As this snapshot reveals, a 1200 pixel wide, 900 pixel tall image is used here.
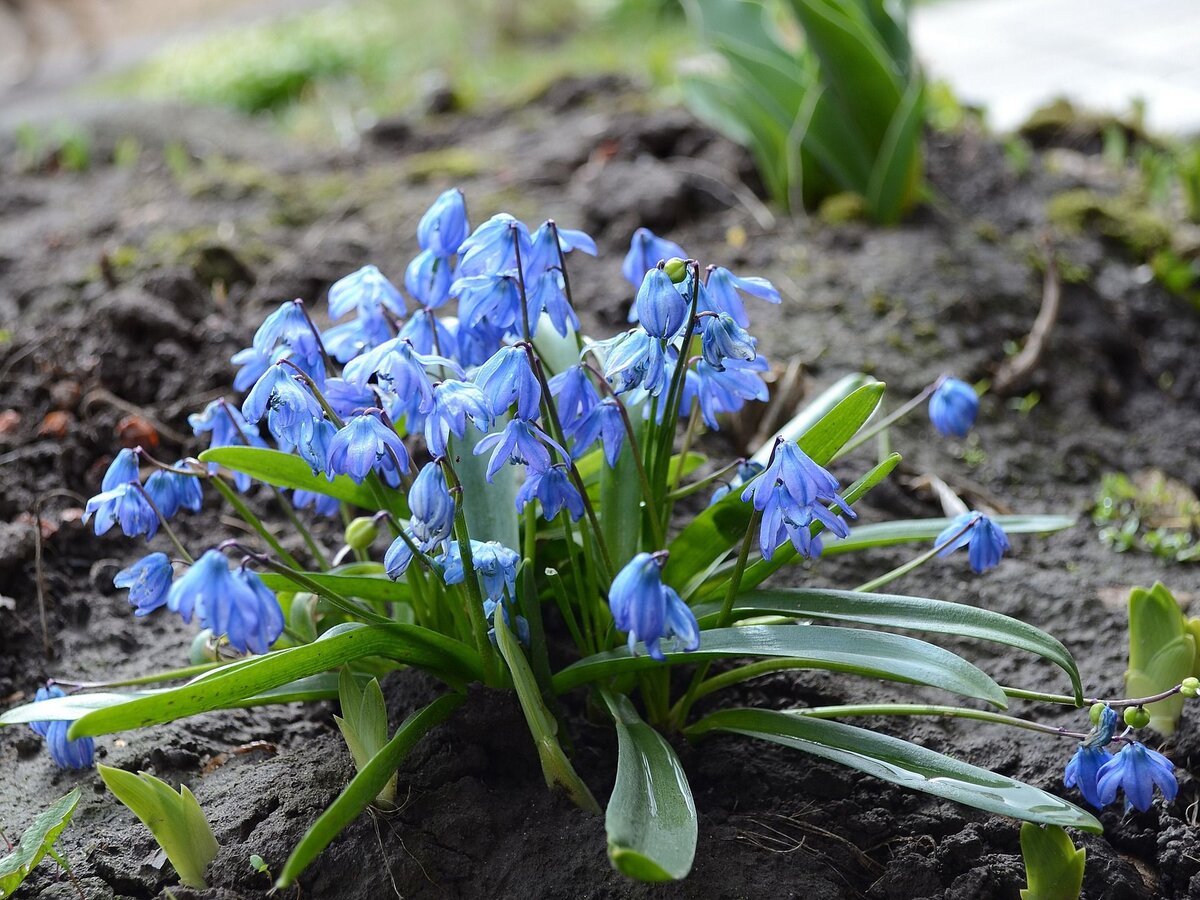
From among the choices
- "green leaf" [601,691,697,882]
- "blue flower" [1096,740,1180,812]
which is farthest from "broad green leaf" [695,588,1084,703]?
"green leaf" [601,691,697,882]

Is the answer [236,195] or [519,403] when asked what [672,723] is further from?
[236,195]

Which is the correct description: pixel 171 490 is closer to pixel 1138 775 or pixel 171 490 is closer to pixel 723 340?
pixel 723 340

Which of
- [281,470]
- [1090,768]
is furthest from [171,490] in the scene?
[1090,768]

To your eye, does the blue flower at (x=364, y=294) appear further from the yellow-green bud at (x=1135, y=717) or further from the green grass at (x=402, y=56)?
the green grass at (x=402, y=56)

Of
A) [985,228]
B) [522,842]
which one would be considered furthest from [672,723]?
[985,228]

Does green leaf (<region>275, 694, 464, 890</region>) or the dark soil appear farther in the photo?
the dark soil

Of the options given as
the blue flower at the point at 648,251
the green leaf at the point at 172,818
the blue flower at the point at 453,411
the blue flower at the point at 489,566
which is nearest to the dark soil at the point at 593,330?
the green leaf at the point at 172,818

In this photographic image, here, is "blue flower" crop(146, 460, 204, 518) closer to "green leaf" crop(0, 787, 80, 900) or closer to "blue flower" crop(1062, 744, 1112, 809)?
"green leaf" crop(0, 787, 80, 900)
